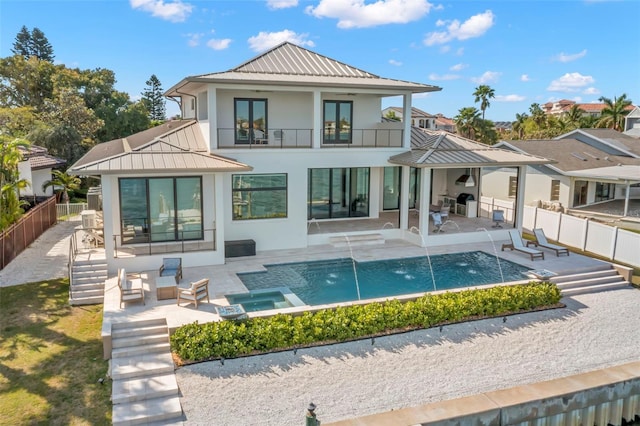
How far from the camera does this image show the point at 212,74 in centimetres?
1856

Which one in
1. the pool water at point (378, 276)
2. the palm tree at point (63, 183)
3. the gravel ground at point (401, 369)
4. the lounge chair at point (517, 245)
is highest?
the palm tree at point (63, 183)

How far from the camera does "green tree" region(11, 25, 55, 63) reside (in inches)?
2537

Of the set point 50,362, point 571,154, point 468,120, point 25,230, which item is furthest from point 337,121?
point 468,120

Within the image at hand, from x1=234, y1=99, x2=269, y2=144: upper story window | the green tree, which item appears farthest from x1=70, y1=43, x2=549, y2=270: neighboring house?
the green tree

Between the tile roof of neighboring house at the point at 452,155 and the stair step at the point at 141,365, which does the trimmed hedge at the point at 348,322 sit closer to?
the stair step at the point at 141,365

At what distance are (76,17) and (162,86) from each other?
5579cm

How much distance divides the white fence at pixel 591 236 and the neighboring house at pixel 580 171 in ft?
26.3

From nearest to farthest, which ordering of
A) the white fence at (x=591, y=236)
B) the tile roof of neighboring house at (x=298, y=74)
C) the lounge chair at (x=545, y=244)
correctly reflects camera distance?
the tile roof of neighboring house at (x=298, y=74) < the white fence at (x=591, y=236) < the lounge chair at (x=545, y=244)

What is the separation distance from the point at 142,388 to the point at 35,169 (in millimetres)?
21035

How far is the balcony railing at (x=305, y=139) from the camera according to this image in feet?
65.9

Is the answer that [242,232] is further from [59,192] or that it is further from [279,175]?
[59,192]

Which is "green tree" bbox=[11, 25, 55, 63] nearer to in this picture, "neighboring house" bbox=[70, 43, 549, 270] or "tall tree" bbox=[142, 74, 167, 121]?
"tall tree" bbox=[142, 74, 167, 121]

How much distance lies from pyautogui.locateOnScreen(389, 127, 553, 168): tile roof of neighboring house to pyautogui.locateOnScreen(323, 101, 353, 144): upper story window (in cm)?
261

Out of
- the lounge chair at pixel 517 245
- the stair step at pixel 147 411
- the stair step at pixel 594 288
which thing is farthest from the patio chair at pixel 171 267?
the lounge chair at pixel 517 245
